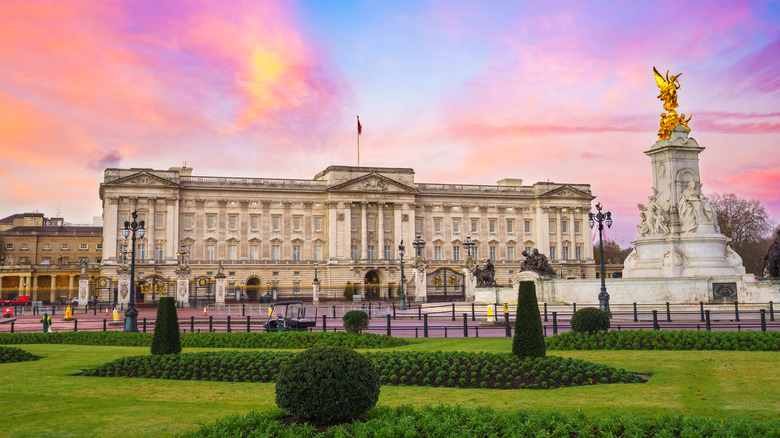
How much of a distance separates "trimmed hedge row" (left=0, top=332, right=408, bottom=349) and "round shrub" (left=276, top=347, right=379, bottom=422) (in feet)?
40.4

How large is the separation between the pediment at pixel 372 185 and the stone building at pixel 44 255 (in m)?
37.2

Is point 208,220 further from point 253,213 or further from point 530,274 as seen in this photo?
point 530,274

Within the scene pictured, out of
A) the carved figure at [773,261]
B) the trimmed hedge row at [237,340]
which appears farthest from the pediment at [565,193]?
the trimmed hedge row at [237,340]

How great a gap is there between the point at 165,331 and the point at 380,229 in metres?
72.8

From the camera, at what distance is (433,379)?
15328 millimetres

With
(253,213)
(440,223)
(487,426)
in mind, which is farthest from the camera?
(440,223)

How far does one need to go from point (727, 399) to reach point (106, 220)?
265 ft

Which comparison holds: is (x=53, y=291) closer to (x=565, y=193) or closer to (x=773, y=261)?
(x=565, y=193)

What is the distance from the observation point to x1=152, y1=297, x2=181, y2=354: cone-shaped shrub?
18.5 meters

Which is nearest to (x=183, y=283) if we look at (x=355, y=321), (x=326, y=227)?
(x=326, y=227)

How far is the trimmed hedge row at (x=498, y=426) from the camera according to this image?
9.66m

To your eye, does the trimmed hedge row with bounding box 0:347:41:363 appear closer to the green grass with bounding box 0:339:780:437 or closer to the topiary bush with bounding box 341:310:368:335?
the green grass with bounding box 0:339:780:437

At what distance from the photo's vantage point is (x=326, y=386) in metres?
9.91

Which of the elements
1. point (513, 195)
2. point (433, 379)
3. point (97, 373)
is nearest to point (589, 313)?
point (433, 379)
